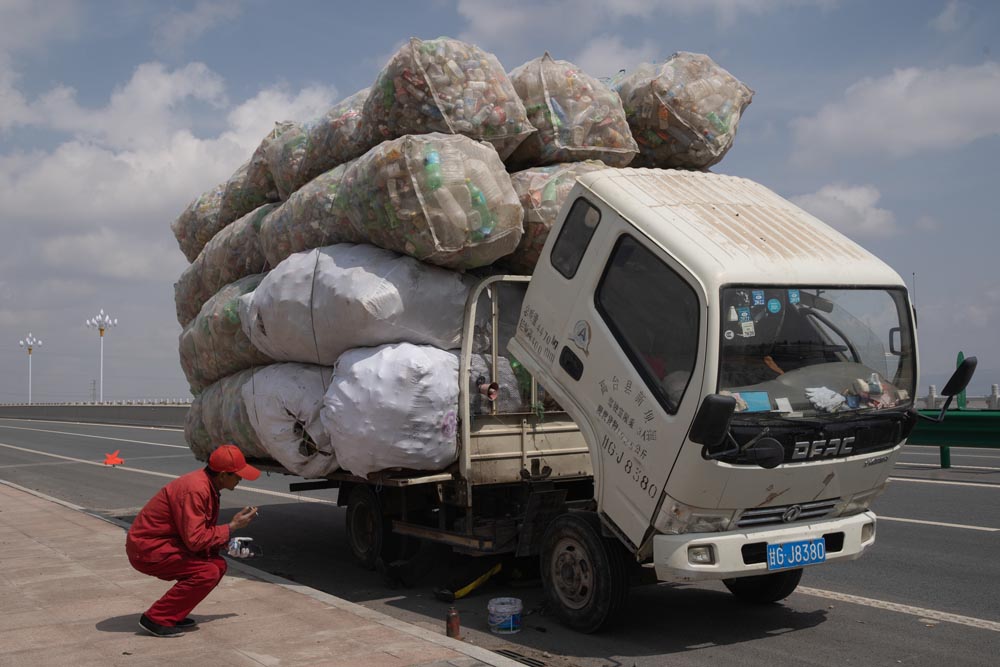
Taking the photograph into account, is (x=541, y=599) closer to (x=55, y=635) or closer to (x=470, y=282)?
(x=470, y=282)

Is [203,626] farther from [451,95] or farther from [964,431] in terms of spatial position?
[964,431]

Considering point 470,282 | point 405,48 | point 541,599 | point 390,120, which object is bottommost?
point 541,599

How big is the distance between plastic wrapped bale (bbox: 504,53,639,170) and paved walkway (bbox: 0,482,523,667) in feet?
13.2

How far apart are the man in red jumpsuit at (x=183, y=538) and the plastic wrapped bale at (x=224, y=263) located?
357 centimetres

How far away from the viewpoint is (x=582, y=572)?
254 inches

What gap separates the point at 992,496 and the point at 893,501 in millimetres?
1361

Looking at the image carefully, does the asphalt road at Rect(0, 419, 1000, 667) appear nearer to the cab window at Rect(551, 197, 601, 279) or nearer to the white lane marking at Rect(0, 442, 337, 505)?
the white lane marking at Rect(0, 442, 337, 505)

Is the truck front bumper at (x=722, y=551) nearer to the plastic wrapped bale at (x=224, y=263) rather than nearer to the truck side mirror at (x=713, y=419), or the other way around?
the truck side mirror at (x=713, y=419)

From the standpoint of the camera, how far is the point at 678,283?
5.80 meters

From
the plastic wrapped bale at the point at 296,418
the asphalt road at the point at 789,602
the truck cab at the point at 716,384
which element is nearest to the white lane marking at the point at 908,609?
the asphalt road at the point at 789,602

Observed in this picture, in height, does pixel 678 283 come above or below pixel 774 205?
below

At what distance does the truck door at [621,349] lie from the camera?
18.6 ft

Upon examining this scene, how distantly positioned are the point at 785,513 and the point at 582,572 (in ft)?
4.62

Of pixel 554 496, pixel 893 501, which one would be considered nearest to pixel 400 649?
pixel 554 496
